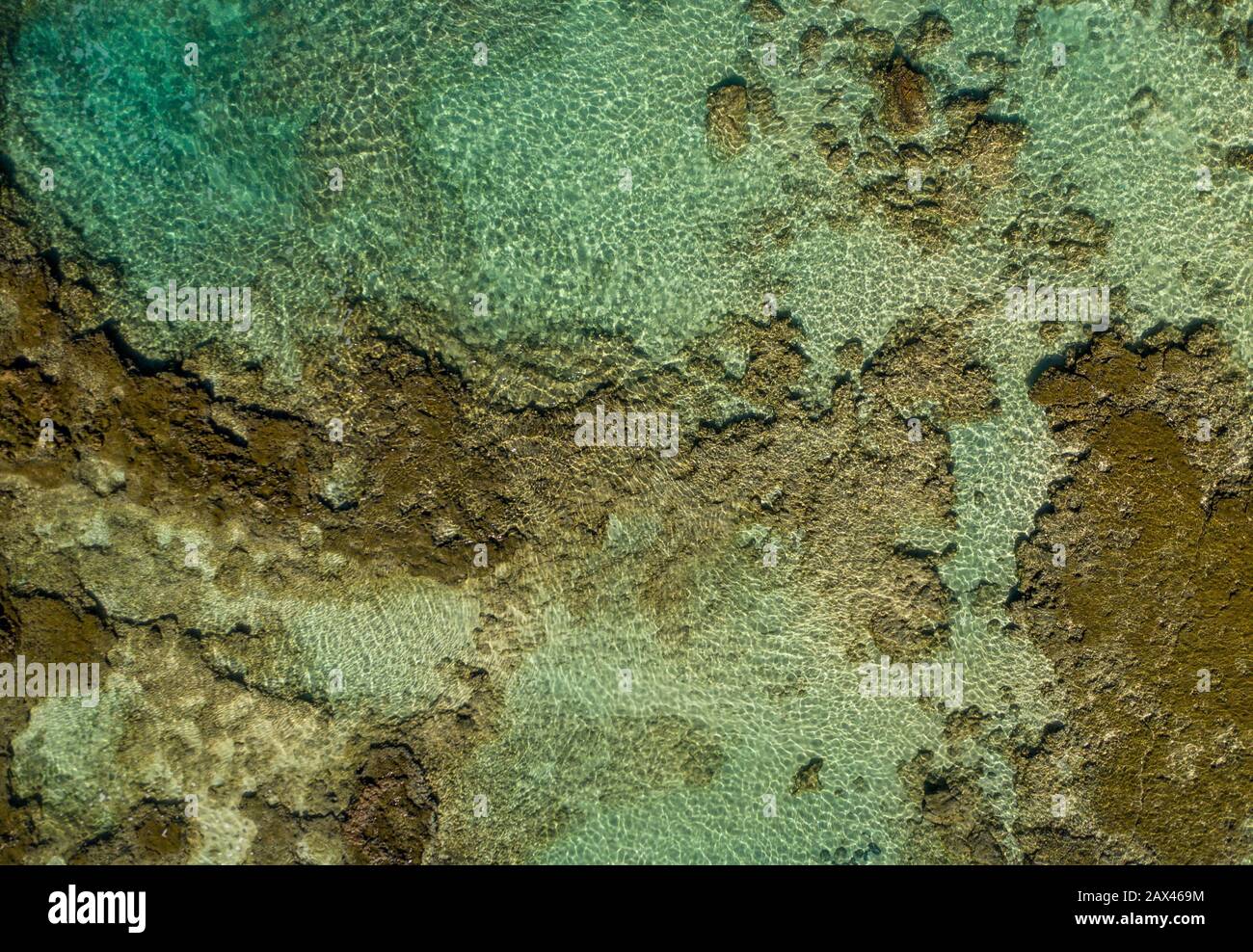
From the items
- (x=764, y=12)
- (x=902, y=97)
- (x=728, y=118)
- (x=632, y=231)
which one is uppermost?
(x=764, y=12)

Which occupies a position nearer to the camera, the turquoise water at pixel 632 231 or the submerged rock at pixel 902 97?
the turquoise water at pixel 632 231

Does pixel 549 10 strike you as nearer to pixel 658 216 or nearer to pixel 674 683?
pixel 658 216

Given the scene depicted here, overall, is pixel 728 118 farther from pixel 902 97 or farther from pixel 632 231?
pixel 902 97

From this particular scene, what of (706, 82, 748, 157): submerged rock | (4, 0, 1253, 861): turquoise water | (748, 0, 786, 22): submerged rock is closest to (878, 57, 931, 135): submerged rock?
(4, 0, 1253, 861): turquoise water

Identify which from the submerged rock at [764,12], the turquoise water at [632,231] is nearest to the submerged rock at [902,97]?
the turquoise water at [632,231]

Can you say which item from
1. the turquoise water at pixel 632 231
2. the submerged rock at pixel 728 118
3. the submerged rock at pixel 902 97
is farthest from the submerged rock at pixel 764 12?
the submerged rock at pixel 902 97

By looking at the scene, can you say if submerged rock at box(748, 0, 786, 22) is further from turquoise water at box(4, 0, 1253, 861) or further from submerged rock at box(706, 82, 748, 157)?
submerged rock at box(706, 82, 748, 157)

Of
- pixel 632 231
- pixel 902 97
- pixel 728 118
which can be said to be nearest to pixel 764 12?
pixel 728 118

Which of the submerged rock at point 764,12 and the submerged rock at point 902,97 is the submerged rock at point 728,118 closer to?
the submerged rock at point 764,12

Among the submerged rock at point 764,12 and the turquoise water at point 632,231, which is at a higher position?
the submerged rock at point 764,12

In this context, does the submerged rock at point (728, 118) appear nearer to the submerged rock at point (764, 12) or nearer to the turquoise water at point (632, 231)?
the turquoise water at point (632, 231)
